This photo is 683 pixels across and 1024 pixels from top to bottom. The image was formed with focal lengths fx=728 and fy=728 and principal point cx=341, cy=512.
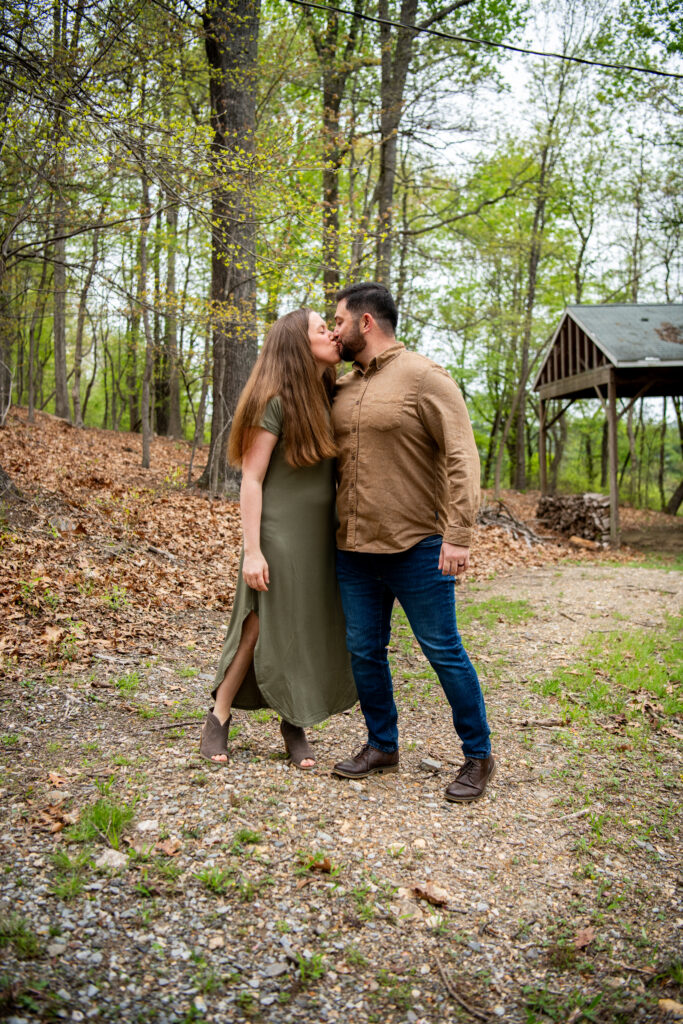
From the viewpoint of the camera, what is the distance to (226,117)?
10070mm

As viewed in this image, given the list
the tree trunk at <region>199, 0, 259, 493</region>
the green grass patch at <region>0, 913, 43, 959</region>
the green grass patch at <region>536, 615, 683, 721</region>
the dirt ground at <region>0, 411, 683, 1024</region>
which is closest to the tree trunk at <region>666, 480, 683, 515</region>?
the tree trunk at <region>199, 0, 259, 493</region>

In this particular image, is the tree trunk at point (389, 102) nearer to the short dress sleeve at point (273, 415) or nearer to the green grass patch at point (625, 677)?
the green grass patch at point (625, 677)

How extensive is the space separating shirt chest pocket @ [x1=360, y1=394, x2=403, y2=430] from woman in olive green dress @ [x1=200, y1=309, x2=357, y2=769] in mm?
188

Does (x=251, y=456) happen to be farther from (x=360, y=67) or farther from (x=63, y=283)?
(x=63, y=283)

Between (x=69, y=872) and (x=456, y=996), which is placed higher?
(x=69, y=872)

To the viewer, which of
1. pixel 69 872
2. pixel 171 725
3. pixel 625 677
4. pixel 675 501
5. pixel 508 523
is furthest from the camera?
pixel 675 501

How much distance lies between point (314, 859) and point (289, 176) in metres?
8.57

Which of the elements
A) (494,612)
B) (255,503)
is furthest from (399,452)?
(494,612)

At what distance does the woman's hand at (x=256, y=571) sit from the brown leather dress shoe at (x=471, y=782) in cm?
133

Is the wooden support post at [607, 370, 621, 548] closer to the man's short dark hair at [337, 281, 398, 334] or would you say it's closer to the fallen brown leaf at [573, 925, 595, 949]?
the man's short dark hair at [337, 281, 398, 334]

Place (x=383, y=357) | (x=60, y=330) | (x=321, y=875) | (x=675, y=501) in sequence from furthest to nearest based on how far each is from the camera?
(x=675, y=501), (x=60, y=330), (x=383, y=357), (x=321, y=875)

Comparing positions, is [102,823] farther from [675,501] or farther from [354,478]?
[675,501]

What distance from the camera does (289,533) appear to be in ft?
10.9

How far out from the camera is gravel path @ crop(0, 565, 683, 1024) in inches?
87.0
